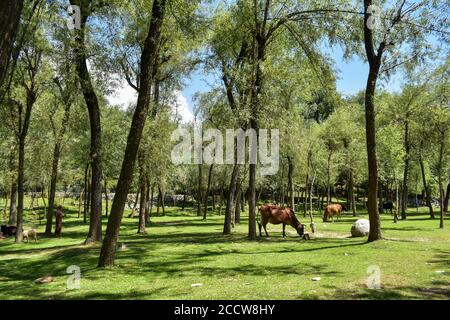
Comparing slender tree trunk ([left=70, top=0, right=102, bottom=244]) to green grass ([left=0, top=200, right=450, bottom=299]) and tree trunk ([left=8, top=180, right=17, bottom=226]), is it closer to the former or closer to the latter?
green grass ([left=0, top=200, right=450, bottom=299])

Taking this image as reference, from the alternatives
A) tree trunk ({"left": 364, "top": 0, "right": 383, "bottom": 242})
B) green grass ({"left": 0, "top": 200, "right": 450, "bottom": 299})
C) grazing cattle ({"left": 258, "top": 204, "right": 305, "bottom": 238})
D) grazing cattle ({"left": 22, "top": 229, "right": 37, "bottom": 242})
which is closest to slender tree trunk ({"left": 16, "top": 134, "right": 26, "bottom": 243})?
grazing cattle ({"left": 22, "top": 229, "right": 37, "bottom": 242})

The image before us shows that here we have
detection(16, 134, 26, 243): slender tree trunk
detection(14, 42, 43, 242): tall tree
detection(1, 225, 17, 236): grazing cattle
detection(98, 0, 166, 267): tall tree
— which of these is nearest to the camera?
detection(98, 0, 166, 267): tall tree

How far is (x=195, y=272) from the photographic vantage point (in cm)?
1198

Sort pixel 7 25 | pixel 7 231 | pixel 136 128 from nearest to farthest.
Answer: pixel 7 25 < pixel 136 128 < pixel 7 231

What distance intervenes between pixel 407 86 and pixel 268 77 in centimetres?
2286

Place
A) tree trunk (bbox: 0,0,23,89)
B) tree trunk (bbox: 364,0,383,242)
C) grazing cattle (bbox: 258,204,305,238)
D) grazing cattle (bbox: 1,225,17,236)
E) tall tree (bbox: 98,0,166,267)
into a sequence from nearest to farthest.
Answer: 1. tree trunk (bbox: 0,0,23,89)
2. tall tree (bbox: 98,0,166,267)
3. tree trunk (bbox: 364,0,383,242)
4. grazing cattle (bbox: 258,204,305,238)
5. grazing cattle (bbox: 1,225,17,236)

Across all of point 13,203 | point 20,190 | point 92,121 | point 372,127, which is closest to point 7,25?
point 372,127

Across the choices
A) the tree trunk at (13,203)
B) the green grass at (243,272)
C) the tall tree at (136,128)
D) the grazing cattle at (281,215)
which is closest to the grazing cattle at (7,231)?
→ the tree trunk at (13,203)

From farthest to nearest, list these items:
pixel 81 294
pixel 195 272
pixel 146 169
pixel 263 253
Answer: pixel 146 169, pixel 263 253, pixel 195 272, pixel 81 294

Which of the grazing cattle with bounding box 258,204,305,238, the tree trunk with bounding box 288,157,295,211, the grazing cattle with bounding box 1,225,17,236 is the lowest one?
the grazing cattle with bounding box 1,225,17,236

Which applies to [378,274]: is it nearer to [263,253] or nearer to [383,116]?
[263,253]

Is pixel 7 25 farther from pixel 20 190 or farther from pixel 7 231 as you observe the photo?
pixel 7 231

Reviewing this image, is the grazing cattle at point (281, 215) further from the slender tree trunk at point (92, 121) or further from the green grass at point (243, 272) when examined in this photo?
the slender tree trunk at point (92, 121)
